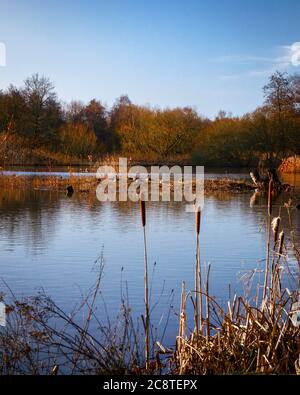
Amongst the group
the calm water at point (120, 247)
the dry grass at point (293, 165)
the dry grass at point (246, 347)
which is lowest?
the calm water at point (120, 247)

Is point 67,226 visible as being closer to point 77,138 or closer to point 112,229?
point 112,229

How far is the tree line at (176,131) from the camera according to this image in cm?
3369

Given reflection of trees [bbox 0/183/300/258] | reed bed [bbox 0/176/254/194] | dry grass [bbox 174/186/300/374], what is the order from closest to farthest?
1. dry grass [bbox 174/186/300/374]
2. reflection of trees [bbox 0/183/300/258]
3. reed bed [bbox 0/176/254/194]

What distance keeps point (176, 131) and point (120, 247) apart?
31171mm

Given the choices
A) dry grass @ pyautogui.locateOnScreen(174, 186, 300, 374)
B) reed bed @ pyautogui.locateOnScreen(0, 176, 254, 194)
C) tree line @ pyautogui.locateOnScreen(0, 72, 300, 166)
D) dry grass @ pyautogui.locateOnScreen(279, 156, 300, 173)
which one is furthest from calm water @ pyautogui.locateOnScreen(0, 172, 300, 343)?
tree line @ pyautogui.locateOnScreen(0, 72, 300, 166)

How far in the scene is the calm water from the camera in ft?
18.1

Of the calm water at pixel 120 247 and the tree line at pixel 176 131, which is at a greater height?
the tree line at pixel 176 131

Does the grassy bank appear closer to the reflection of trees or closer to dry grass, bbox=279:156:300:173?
the reflection of trees

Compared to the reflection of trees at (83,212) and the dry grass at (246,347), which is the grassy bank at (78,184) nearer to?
the reflection of trees at (83,212)

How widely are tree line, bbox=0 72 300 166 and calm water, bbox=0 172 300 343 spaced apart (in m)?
19.9

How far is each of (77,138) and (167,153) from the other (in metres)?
7.78

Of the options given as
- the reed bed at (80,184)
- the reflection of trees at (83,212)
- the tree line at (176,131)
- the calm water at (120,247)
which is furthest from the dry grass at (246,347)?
the tree line at (176,131)

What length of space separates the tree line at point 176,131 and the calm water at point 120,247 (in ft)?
65.4
